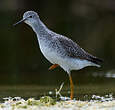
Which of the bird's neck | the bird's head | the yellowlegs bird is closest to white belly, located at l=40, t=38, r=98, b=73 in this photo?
the yellowlegs bird

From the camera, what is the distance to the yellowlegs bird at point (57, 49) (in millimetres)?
9164

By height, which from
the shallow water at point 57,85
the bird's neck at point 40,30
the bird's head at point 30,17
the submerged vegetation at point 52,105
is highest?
the bird's head at point 30,17

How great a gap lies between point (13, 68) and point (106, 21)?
13549 millimetres

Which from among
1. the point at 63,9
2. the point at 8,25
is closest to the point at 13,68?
the point at 8,25

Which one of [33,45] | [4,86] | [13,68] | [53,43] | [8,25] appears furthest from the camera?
[8,25]

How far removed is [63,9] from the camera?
Result: 34.3 meters

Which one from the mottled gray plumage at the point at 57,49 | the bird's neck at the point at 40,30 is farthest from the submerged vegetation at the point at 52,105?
the bird's neck at the point at 40,30

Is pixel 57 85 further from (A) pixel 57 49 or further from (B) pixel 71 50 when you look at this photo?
(A) pixel 57 49

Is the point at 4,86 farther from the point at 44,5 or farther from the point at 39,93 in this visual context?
the point at 44,5

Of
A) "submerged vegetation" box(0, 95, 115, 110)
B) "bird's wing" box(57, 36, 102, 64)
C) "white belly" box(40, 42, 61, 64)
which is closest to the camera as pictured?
"submerged vegetation" box(0, 95, 115, 110)

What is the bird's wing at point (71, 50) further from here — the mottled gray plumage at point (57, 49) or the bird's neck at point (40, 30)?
the bird's neck at point (40, 30)

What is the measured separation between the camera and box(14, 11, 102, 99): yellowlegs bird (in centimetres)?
916

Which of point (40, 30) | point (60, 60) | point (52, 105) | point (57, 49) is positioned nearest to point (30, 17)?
point (40, 30)

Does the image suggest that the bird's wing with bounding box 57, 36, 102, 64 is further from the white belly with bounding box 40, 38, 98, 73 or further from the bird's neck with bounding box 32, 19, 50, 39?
the bird's neck with bounding box 32, 19, 50, 39
